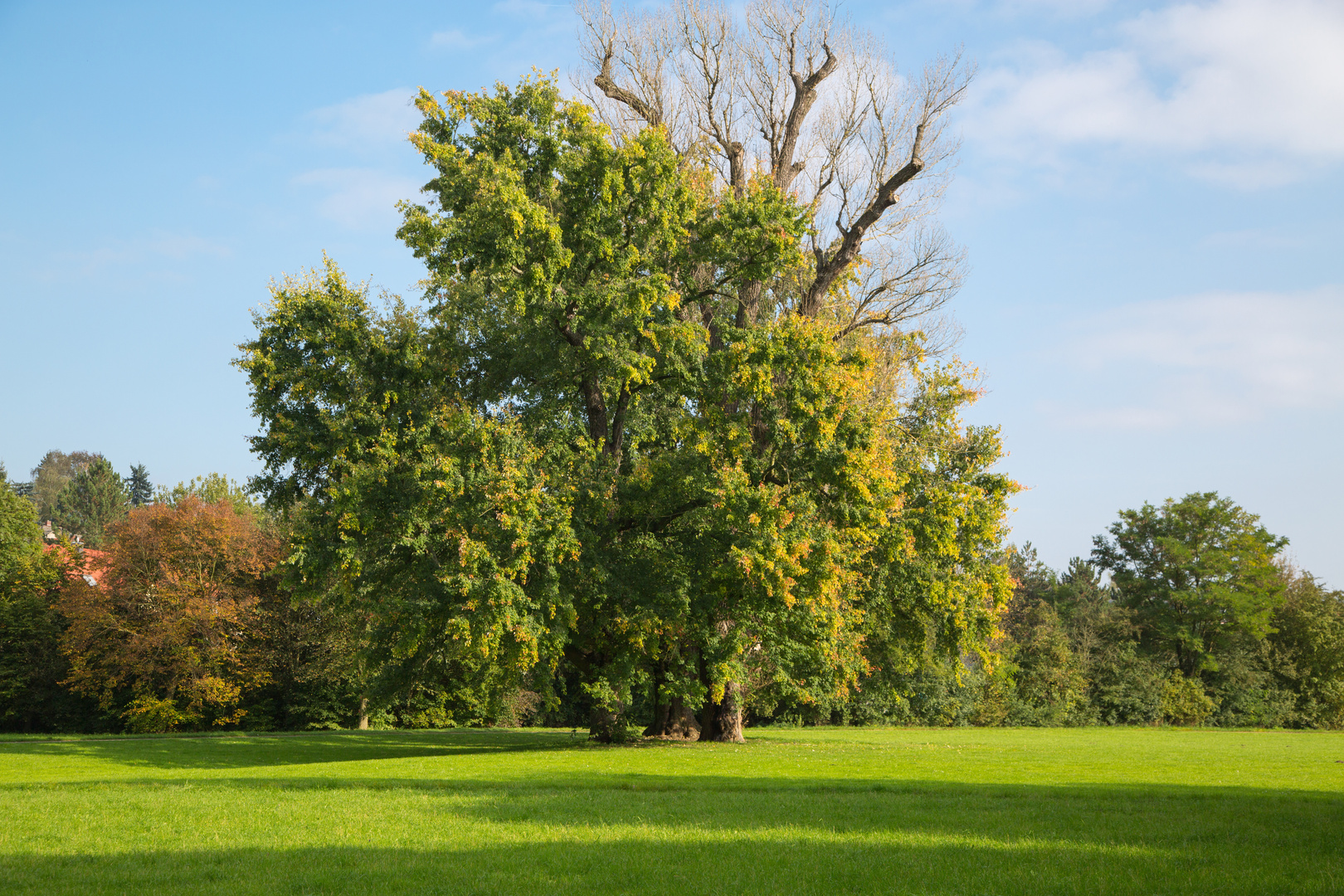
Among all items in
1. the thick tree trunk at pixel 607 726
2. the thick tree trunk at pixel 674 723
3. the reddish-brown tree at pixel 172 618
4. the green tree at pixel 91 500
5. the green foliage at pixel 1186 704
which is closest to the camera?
the thick tree trunk at pixel 607 726

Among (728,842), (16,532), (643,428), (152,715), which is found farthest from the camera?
(16,532)

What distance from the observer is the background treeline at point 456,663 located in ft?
119

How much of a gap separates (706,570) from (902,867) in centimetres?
1483

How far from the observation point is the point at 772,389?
22828mm

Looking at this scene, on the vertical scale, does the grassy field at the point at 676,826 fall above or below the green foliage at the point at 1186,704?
above

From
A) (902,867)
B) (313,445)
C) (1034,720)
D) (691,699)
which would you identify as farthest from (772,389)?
(1034,720)

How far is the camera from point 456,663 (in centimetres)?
3503

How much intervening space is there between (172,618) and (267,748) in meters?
13.7

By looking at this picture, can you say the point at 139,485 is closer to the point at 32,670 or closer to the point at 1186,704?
the point at 32,670

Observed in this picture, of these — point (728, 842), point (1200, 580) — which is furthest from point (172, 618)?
point (1200, 580)

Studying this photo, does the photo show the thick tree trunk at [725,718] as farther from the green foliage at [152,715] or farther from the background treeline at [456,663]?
the green foliage at [152,715]

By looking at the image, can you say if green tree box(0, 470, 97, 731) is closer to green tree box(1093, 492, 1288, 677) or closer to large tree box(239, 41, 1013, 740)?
large tree box(239, 41, 1013, 740)

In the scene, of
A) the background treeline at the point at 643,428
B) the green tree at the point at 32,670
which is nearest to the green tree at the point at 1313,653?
the background treeline at the point at 643,428

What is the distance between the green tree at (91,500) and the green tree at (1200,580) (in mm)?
80396
